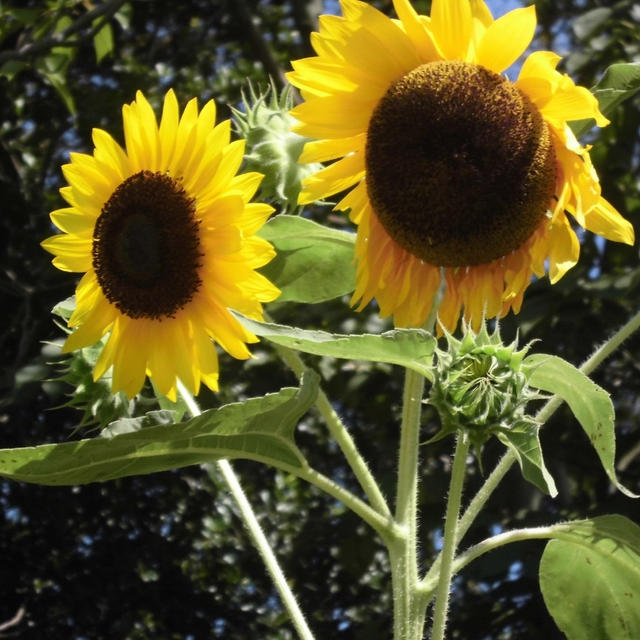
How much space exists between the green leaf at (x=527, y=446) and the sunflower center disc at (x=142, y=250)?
1.21ft

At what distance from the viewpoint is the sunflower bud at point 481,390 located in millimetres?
1029

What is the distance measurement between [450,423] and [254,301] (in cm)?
25

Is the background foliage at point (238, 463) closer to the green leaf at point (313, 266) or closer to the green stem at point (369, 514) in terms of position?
the green leaf at point (313, 266)

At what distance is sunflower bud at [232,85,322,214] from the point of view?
1235 millimetres

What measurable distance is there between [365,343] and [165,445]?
22cm

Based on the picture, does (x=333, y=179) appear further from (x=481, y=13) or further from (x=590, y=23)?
(x=590, y=23)

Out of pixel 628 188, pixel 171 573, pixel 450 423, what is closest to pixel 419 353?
pixel 450 423

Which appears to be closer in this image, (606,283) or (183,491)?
(606,283)

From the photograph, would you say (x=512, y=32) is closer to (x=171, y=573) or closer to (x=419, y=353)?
(x=419, y=353)

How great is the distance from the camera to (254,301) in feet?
3.86

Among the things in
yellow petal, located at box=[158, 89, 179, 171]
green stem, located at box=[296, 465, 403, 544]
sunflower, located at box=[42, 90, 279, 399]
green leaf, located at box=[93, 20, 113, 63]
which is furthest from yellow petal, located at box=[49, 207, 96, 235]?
green leaf, located at box=[93, 20, 113, 63]

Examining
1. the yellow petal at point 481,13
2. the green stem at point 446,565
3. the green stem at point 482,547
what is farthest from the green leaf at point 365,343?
the yellow petal at point 481,13

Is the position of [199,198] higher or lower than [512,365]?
higher

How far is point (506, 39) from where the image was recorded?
1163 mm
